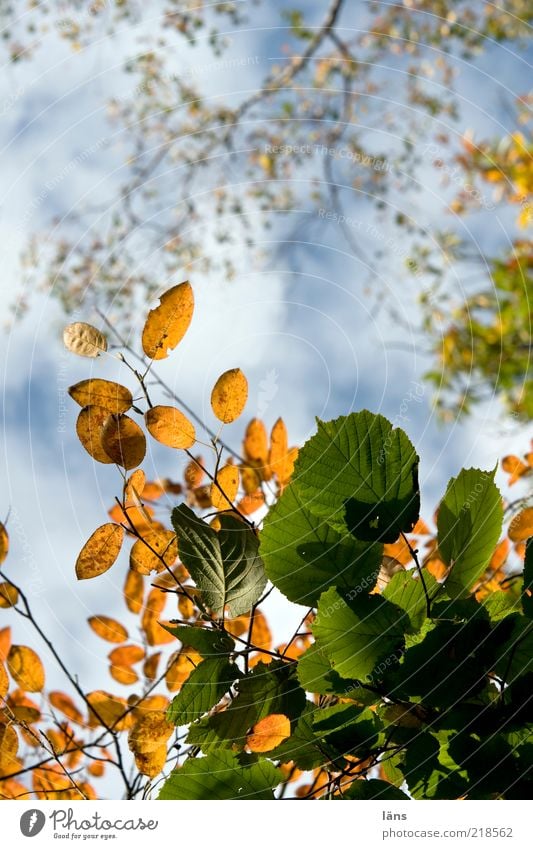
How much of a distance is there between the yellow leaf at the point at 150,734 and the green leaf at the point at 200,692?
18 cm

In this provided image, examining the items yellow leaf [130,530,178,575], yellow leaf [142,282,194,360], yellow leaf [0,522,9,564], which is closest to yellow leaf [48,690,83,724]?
yellow leaf [0,522,9,564]

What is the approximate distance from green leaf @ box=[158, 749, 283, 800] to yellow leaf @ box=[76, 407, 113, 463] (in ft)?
0.85

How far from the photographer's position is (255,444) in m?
0.93

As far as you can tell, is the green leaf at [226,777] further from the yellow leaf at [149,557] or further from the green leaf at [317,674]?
the yellow leaf at [149,557]

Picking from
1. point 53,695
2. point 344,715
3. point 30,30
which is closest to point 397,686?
point 344,715

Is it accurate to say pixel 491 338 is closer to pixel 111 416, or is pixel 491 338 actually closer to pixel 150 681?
pixel 150 681

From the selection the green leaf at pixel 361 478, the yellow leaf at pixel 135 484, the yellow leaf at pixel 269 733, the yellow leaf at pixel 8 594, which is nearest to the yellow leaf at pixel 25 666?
the yellow leaf at pixel 8 594

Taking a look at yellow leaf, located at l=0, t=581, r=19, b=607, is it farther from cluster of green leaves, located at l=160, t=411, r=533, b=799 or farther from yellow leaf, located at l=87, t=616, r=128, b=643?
cluster of green leaves, located at l=160, t=411, r=533, b=799

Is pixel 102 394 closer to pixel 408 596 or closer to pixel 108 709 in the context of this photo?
pixel 408 596

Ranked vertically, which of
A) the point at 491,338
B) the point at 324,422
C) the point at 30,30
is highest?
the point at 30,30

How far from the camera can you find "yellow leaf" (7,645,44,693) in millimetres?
817

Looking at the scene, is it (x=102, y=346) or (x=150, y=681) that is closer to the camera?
(x=102, y=346)
